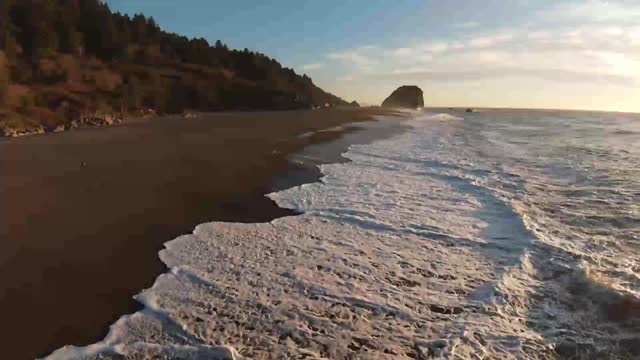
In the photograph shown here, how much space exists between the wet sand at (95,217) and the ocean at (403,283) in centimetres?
43

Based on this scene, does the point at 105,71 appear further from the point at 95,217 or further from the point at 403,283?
the point at 403,283

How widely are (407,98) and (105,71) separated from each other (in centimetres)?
11973

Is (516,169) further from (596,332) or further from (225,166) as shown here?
(596,332)

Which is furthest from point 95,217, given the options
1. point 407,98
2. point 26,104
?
point 407,98

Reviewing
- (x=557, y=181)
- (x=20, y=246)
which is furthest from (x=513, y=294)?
(x=557, y=181)

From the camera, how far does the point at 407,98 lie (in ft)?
544

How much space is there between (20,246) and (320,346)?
5.53 meters

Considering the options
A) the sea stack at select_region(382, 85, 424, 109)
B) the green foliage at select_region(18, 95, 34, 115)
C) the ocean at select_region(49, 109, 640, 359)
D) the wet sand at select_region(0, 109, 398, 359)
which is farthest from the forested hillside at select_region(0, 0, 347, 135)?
the sea stack at select_region(382, 85, 424, 109)

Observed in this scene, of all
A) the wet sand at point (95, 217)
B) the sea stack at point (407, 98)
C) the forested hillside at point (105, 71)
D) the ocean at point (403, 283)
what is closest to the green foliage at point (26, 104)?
the forested hillside at point (105, 71)

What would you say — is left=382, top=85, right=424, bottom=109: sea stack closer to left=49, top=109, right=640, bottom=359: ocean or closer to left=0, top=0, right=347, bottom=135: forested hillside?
left=0, top=0, right=347, bottom=135: forested hillside

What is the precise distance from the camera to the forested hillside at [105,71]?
3838 centimetres

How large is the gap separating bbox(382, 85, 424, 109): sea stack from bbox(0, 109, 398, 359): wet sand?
490 feet

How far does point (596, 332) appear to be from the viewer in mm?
5164

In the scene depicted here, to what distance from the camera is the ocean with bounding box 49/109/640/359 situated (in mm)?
4938
